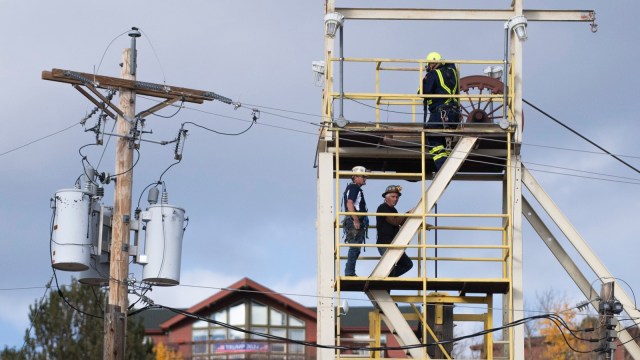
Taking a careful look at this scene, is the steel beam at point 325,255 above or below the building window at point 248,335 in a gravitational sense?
below

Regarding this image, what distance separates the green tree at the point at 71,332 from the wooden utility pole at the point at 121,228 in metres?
32.0

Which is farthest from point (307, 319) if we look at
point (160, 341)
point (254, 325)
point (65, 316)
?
point (65, 316)

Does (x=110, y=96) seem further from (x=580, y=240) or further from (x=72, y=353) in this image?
(x=72, y=353)

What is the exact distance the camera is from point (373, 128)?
2881cm

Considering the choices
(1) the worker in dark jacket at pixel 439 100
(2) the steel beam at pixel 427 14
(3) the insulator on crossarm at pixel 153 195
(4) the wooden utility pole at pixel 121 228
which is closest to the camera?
(4) the wooden utility pole at pixel 121 228

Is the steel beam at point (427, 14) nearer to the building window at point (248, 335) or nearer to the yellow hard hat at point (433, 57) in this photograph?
the yellow hard hat at point (433, 57)

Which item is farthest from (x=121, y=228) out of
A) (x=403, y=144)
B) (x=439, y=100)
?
(x=439, y=100)

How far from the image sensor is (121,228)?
2656 cm

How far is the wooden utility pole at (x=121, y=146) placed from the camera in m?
25.9

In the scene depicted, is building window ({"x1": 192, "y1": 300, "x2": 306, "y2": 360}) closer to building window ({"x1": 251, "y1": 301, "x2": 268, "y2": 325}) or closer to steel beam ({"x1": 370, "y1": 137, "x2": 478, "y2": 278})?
building window ({"x1": 251, "y1": 301, "x2": 268, "y2": 325})

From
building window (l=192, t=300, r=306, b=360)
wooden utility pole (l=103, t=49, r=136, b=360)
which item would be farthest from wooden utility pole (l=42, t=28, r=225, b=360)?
building window (l=192, t=300, r=306, b=360)

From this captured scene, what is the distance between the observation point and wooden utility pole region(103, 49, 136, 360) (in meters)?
25.8

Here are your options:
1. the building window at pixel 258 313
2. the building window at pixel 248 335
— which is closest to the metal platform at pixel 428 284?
the building window at pixel 248 335

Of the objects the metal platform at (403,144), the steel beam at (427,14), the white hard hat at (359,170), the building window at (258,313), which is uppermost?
the building window at (258,313)
